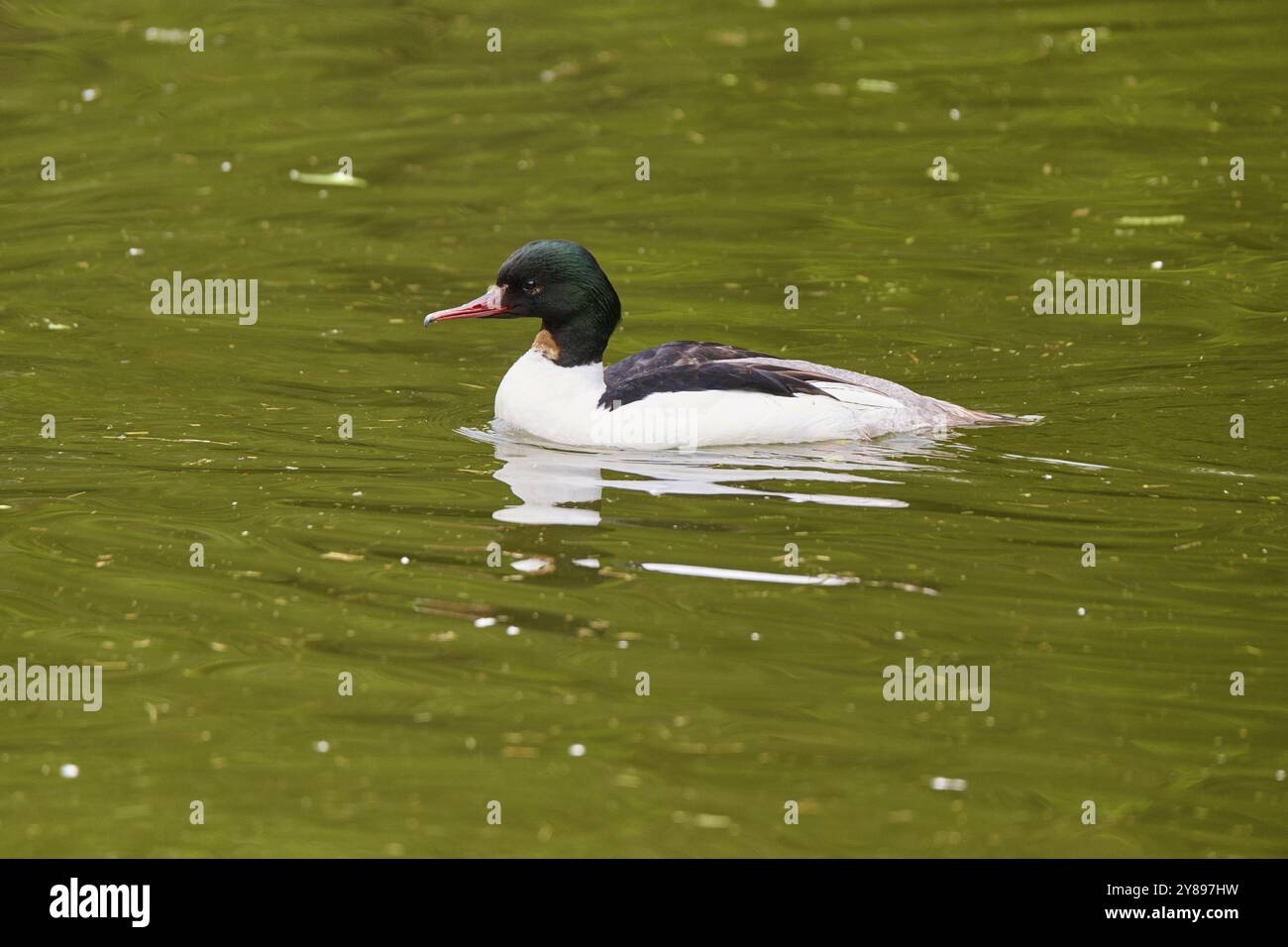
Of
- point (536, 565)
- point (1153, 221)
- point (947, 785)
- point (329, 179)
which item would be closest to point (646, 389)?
point (536, 565)

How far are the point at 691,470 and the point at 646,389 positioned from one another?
23.8 inches

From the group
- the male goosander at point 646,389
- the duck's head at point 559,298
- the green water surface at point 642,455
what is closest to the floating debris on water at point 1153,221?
the green water surface at point 642,455

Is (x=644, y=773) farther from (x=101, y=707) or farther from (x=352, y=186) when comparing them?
(x=352, y=186)

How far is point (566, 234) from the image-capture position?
52.1 feet

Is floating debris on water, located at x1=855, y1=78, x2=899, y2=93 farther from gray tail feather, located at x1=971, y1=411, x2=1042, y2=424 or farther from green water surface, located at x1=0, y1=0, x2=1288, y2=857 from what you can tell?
gray tail feather, located at x1=971, y1=411, x2=1042, y2=424

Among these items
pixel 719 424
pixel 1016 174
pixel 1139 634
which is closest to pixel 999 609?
pixel 1139 634

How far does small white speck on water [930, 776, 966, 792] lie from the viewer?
255 inches

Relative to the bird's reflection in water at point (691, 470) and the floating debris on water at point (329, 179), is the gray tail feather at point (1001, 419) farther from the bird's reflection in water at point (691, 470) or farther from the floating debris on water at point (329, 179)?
the floating debris on water at point (329, 179)

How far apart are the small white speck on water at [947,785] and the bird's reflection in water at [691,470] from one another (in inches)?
120

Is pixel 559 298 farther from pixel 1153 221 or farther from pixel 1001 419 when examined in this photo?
pixel 1153 221

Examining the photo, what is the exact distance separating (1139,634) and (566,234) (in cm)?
891

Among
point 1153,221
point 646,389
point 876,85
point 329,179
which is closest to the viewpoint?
point 646,389

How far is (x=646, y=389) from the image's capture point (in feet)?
34.7

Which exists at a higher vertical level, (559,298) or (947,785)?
Answer: (559,298)
